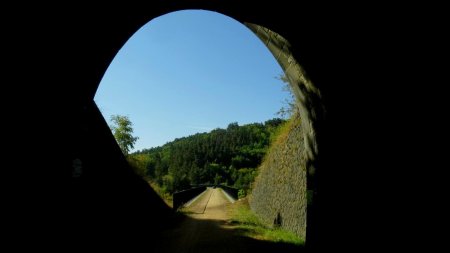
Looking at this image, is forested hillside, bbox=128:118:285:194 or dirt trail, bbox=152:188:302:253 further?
forested hillside, bbox=128:118:285:194

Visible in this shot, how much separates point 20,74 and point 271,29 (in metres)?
3.46

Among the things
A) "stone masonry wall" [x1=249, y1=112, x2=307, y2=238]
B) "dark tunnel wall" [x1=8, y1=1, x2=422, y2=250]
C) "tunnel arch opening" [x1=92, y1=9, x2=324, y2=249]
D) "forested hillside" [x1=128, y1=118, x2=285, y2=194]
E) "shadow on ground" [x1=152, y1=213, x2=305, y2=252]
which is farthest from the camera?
"forested hillside" [x1=128, y1=118, x2=285, y2=194]

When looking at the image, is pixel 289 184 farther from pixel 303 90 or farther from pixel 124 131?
pixel 124 131

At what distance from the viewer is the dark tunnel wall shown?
11.7ft

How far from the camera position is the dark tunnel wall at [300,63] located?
3576mm

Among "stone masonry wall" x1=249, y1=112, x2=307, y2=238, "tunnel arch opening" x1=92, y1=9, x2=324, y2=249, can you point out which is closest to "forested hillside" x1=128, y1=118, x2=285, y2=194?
"stone masonry wall" x1=249, y1=112, x2=307, y2=238

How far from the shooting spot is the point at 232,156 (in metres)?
156

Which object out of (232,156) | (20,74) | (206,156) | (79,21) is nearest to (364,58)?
(79,21)

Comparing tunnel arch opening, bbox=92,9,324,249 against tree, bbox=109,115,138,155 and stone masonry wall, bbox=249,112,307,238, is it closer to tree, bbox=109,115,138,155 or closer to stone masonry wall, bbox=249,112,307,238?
stone masonry wall, bbox=249,112,307,238

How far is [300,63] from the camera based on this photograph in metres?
5.33

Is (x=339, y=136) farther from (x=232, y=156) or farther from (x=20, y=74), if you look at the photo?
(x=232, y=156)

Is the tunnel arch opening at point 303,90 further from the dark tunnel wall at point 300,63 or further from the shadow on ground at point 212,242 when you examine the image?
the shadow on ground at point 212,242

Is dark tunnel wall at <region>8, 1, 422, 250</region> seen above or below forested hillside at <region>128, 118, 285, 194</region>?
below

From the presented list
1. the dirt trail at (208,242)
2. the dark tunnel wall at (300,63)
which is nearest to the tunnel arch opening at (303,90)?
the dark tunnel wall at (300,63)
